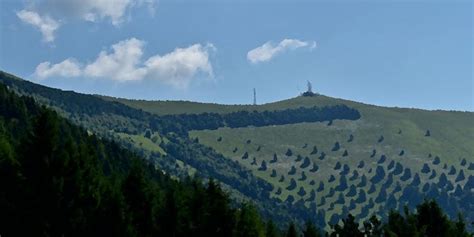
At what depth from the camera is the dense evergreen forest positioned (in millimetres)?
37688

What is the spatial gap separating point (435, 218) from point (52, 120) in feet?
83.3

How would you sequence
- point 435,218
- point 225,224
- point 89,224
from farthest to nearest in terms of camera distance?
point 435,218 < point 225,224 < point 89,224

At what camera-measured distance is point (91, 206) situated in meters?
40.1

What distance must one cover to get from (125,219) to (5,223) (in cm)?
652

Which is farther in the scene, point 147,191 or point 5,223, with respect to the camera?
point 147,191

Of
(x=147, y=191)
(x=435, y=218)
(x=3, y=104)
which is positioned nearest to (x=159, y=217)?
(x=147, y=191)

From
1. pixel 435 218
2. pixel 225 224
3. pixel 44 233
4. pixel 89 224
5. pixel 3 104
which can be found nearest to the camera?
pixel 44 233

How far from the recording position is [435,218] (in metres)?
47.5

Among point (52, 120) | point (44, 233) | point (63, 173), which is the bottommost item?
point (44, 233)

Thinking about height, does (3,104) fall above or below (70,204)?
above

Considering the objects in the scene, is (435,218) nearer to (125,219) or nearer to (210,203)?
(210,203)

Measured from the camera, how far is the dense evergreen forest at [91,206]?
3769cm

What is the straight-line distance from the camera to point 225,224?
4438 centimetres

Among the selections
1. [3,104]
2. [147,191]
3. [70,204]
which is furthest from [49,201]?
[3,104]
